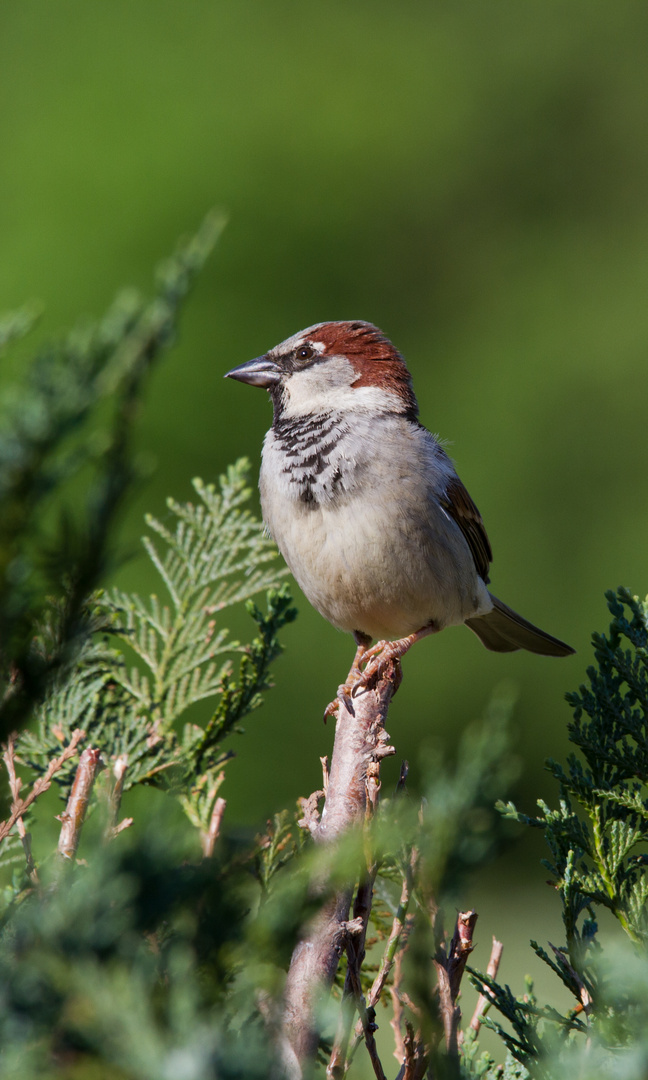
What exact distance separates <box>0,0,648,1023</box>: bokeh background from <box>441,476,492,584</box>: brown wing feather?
10.3 ft

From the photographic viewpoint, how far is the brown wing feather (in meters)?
2.31

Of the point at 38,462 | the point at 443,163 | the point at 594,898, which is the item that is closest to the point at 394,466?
the point at 594,898

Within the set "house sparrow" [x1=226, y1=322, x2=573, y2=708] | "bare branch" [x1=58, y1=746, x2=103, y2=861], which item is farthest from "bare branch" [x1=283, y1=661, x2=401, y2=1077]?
"house sparrow" [x1=226, y1=322, x2=573, y2=708]

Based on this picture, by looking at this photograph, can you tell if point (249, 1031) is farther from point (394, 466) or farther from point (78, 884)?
point (394, 466)

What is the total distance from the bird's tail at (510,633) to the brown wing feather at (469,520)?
11 cm

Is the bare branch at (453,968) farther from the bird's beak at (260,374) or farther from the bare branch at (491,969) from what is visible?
the bird's beak at (260,374)

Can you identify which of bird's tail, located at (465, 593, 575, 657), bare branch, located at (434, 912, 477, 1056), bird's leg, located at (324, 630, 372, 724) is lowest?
bare branch, located at (434, 912, 477, 1056)

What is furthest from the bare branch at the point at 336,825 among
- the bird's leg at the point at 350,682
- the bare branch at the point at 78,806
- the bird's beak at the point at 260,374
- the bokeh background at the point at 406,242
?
the bokeh background at the point at 406,242

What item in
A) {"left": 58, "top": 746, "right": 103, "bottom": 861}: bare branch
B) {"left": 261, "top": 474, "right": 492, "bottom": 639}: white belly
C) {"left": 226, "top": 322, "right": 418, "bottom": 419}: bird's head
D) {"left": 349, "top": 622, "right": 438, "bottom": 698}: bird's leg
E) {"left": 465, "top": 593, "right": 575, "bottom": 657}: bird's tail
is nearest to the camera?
{"left": 58, "top": 746, "right": 103, "bottom": 861}: bare branch

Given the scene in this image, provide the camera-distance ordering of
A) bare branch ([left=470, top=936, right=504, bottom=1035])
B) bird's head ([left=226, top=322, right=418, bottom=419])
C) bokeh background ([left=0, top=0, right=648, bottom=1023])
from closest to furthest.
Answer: bare branch ([left=470, top=936, right=504, bottom=1035])
bird's head ([left=226, top=322, right=418, bottom=419])
bokeh background ([left=0, top=0, right=648, bottom=1023])

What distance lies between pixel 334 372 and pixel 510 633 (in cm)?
94

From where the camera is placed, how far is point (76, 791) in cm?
110

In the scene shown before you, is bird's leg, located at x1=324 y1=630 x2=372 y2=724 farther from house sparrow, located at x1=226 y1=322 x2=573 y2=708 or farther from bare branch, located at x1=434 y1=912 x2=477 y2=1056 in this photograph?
bare branch, located at x1=434 y1=912 x2=477 y2=1056

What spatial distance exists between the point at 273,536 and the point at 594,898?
45.5 inches
